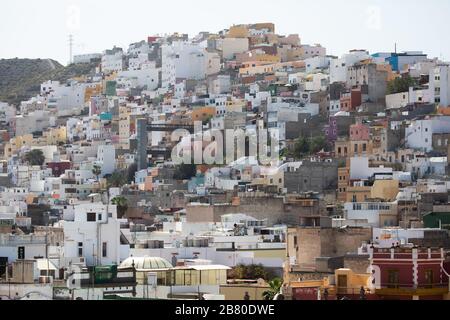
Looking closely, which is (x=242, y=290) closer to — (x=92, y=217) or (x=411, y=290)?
(x=411, y=290)

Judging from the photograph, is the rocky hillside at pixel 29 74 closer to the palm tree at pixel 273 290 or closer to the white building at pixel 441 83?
the white building at pixel 441 83

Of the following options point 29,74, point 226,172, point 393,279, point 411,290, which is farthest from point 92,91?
point 411,290

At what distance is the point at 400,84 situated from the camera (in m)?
46.0

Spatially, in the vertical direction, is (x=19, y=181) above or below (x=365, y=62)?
below

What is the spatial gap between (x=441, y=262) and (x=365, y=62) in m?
32.6

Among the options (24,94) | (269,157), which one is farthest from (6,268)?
(24,94)

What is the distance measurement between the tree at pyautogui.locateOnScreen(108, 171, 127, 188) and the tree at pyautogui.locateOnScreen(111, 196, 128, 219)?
6.20m

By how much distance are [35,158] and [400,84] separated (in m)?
10.9

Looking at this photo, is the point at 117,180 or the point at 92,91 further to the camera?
the point at 92,91

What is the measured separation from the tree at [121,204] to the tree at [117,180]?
6.20 meters

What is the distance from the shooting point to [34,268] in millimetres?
19078

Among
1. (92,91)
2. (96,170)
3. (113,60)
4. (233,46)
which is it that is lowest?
(96,170)

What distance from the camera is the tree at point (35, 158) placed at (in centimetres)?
5022
